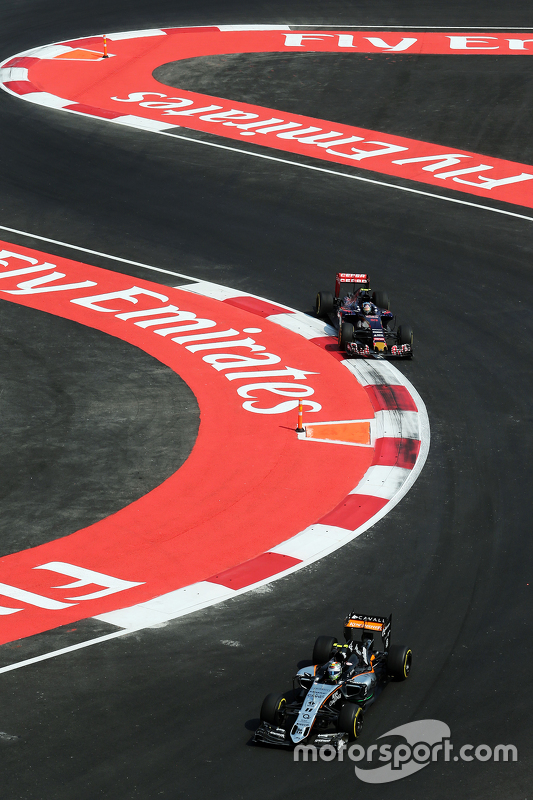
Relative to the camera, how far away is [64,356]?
94.4ft

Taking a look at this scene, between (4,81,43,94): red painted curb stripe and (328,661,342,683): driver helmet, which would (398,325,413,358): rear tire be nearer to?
(328,661,342,683): driver helmet

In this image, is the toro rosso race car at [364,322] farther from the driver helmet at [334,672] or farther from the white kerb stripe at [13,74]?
the white kerb stripe at [13,74]

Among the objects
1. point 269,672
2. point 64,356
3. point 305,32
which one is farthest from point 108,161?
point 269,672

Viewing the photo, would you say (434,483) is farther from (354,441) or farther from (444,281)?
(444,281)

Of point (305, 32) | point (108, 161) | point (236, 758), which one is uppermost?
point (305, 32)

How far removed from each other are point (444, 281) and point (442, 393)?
22.1ft

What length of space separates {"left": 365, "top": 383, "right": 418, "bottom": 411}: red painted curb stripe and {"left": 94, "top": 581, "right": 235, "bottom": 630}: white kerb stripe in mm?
8712

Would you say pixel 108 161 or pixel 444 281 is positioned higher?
pixel 108 161

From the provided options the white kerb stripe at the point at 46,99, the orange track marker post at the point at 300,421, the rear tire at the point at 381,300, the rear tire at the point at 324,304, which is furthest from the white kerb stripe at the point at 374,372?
the white kerb stripe at the point at 46,99

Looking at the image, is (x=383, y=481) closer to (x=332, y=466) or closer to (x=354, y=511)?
(x=332, y=466)

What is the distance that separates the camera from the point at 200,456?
2408 centimetres

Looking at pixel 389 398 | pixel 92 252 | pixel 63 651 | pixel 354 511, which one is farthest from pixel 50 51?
pixel 63 651

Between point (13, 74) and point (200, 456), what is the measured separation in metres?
30.7

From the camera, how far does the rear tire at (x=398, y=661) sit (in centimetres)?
1598
